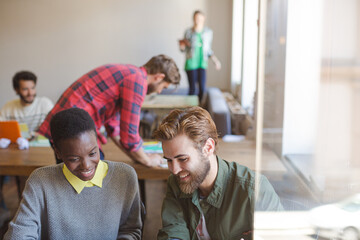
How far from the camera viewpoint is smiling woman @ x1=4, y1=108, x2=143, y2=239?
133 centimetres

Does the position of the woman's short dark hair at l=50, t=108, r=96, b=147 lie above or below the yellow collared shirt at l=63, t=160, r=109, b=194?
above

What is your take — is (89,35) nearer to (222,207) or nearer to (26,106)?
(26,106)

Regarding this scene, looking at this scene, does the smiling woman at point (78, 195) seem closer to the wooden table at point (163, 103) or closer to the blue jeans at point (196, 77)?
the wooden table at point (163, 103)

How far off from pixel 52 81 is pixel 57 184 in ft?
21.4

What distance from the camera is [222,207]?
1275 millimetres

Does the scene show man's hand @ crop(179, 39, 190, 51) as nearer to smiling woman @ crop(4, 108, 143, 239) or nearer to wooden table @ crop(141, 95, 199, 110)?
wooden table @ crop(141, 95, 199, 110)

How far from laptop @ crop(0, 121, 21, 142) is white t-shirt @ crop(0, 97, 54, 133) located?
74cm

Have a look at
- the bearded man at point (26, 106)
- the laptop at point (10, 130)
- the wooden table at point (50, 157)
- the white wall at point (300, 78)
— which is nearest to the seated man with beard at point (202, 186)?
the white wall at point (300, 78)

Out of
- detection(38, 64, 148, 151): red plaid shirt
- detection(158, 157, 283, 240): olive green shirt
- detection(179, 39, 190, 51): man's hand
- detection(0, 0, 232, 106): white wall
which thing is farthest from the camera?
detection(0, 0, 232, 106): white wall

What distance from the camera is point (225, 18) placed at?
6.71 m

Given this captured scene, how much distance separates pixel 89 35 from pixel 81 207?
20.9 feet

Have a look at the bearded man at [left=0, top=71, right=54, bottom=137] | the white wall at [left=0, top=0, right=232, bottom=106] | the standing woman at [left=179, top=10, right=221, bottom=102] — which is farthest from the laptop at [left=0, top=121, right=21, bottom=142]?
the white wall at [left=0, top=0, right=232, bottom=106]

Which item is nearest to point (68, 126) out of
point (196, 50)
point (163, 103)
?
point (163, 103)

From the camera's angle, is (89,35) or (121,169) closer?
(121,169)
